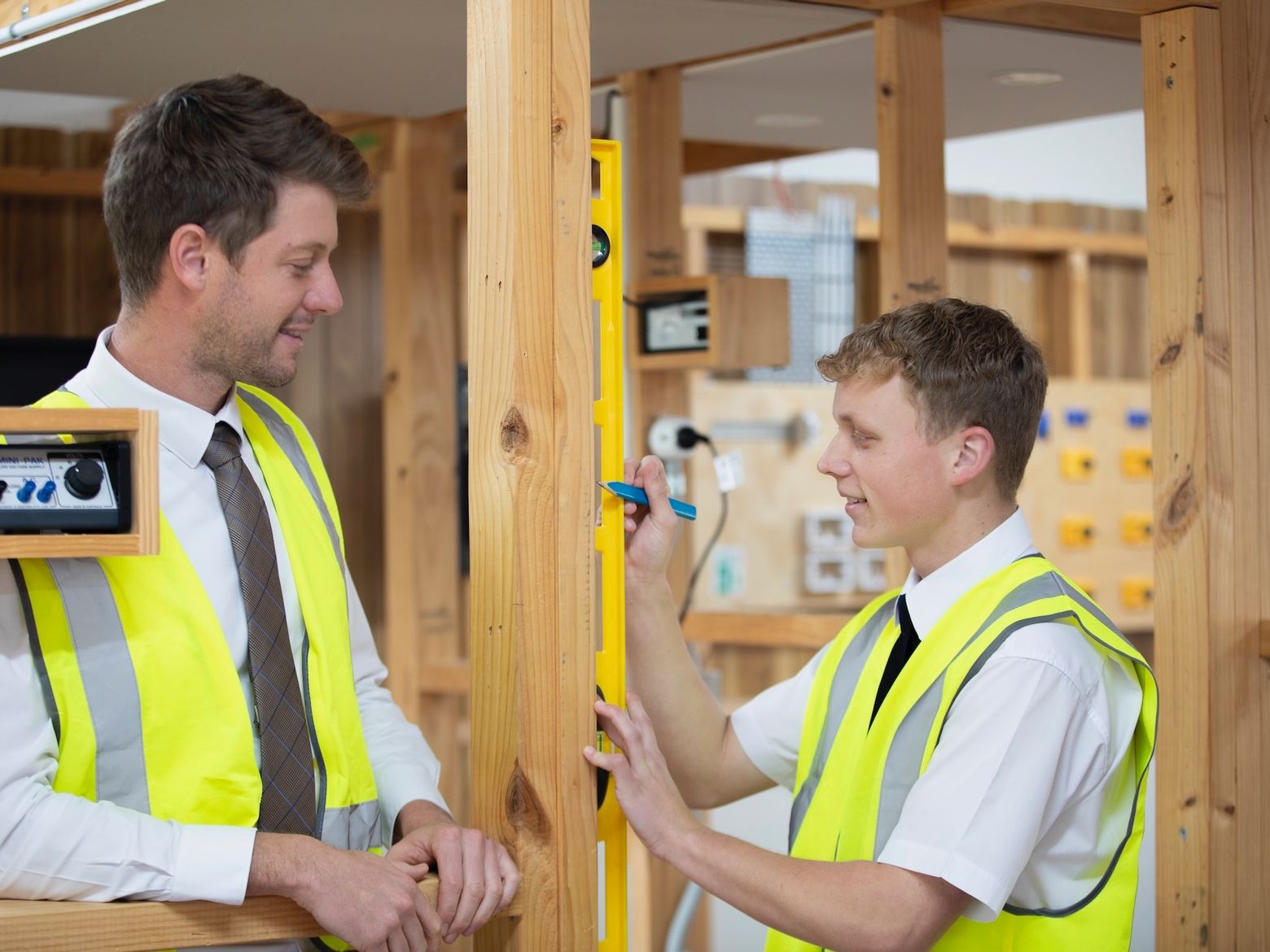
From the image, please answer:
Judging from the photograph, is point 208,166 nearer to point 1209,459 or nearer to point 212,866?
point 212,866

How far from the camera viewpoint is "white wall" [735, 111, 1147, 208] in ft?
22.5

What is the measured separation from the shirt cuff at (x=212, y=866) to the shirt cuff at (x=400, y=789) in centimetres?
35

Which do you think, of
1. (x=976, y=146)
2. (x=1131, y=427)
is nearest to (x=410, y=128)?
(x=1131, y=427)

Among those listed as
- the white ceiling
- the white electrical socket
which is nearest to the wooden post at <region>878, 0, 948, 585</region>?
the white ceiling

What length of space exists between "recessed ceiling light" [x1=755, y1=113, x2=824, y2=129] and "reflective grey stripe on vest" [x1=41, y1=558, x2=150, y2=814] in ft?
7.94

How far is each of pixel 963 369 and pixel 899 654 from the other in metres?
0.36

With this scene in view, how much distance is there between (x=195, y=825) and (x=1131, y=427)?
5.13 metres

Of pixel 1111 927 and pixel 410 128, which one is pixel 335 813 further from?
pixel 410 128

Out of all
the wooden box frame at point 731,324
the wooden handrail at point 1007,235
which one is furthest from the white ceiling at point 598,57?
the wooden handrail at point 1007,235

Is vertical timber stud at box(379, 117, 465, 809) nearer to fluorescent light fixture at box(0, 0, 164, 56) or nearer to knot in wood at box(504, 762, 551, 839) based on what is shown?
fluorescent light fixture at box(0, 0, 164, 56)

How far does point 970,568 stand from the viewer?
181 centimetres

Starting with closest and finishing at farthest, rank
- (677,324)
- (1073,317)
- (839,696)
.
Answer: (839,696) → (677,324) → (1073,317)

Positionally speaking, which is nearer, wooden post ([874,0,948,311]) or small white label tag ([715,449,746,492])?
wooden post ([874,0,948,311])

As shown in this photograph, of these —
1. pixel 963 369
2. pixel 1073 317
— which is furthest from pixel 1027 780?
pixel 1073 317
